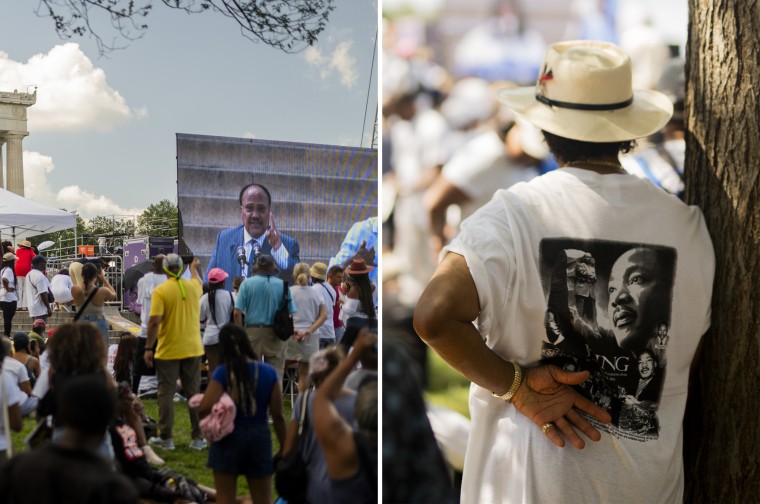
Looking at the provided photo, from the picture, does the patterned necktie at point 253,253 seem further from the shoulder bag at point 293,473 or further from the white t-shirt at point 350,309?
the shoulder bag at point 293,473

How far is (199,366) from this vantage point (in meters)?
2.56

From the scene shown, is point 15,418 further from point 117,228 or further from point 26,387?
point 117,228

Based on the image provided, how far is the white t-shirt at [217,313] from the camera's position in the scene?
2.55 m

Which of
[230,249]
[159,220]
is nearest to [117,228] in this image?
[159,220]

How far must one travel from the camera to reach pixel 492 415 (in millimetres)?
2373

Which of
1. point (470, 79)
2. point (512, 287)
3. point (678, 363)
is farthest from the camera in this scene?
point (470, 79)

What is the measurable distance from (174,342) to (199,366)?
125mm

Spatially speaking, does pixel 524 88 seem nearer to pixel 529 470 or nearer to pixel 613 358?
pixel 613 358

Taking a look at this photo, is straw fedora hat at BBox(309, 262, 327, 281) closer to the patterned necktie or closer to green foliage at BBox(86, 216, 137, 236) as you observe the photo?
the patterned necktie

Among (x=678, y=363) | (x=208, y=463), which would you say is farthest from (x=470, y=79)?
(x=208, y=463)

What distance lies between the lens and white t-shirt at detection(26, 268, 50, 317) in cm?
229

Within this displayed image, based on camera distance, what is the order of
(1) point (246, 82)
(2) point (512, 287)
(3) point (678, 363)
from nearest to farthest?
1. (2) point (512, 287)
2. (3) point (678, 363)
3. (1) point (246, 82)

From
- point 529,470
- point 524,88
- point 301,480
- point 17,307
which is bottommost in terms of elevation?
point 301,480

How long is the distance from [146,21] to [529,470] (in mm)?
1818
